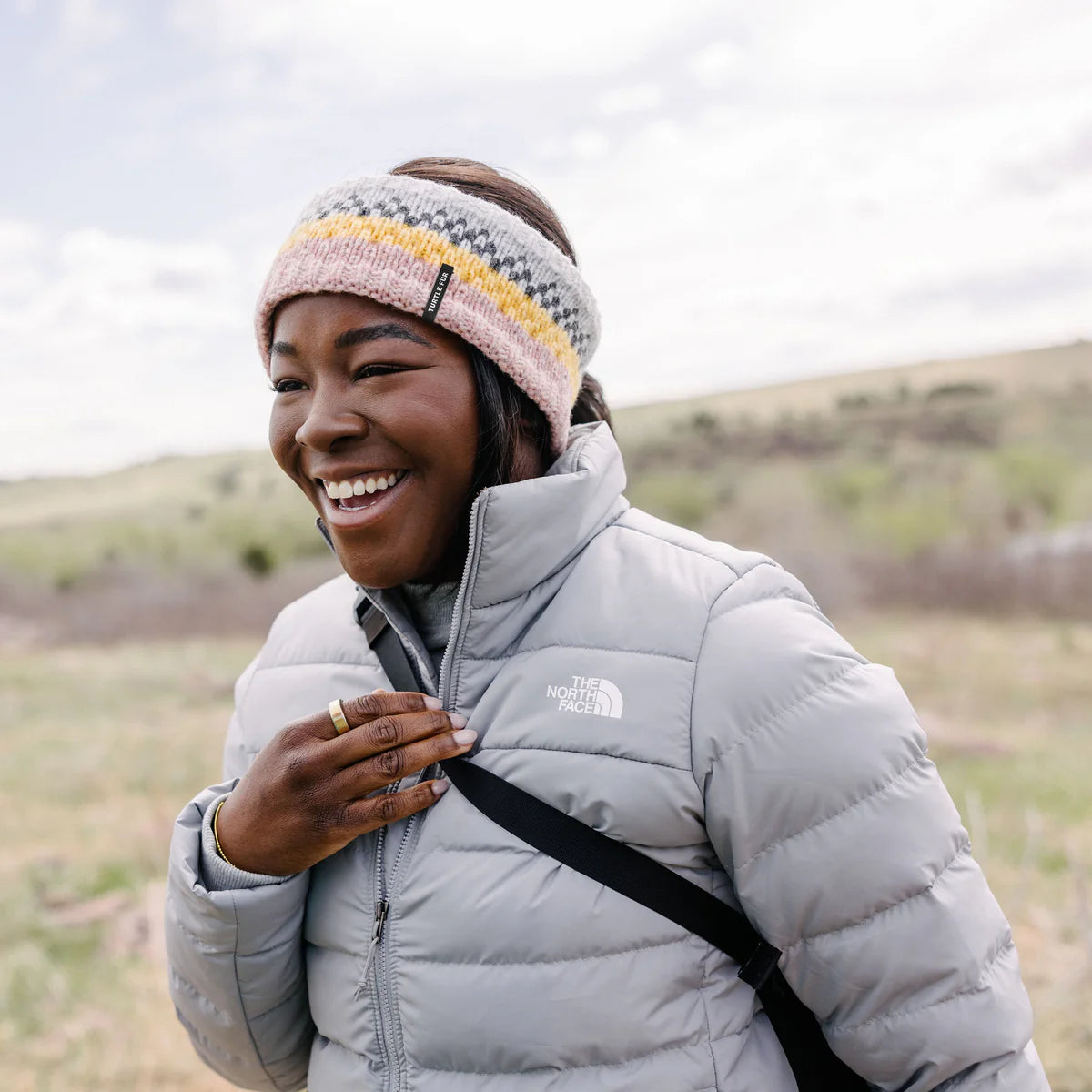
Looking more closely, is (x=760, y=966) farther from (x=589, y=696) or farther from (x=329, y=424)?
(x=329, y=424)

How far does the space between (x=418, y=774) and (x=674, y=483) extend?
21438mm

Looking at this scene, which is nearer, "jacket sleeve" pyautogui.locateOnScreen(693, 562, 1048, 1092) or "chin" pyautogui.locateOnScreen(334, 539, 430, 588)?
"jacket sleeve" pyautogui.locateOnScreen(693, 562, 1048, 1092)

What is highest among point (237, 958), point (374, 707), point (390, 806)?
point (374, 707)

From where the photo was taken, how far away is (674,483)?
2252cm

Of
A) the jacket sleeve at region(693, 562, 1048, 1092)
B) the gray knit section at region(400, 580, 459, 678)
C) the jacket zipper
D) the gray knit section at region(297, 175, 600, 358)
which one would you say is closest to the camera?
the jacket sleeve at region(693, 562, 1048, 1092)

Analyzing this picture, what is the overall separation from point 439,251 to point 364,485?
36cm

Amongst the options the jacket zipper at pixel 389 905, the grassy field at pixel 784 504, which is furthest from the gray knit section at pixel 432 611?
the grassy field at pixel 784 504

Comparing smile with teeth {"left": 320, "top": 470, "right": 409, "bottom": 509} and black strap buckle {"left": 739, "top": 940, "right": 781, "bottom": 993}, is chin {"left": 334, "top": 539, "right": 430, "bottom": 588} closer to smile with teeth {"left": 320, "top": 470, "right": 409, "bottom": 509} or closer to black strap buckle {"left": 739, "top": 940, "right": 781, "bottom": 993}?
smile with teeth {"left": 320, "top": 470, "right": 409, "bottom": 509}

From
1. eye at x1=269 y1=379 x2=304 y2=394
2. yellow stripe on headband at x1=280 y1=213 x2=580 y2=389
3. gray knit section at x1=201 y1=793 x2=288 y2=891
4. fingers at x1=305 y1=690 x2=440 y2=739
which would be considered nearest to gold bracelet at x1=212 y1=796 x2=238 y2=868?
gray knit section at x1=201 y1=793 x2=288 y2=891

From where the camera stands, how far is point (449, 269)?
54.5 inches

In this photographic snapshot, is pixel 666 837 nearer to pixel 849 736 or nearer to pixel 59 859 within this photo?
pixel 849 736

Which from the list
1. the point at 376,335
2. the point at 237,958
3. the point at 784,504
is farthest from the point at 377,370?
Result: the point at 784,504

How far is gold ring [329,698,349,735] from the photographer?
1.38m

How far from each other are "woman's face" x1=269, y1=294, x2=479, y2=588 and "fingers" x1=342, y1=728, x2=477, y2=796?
0.26 m
